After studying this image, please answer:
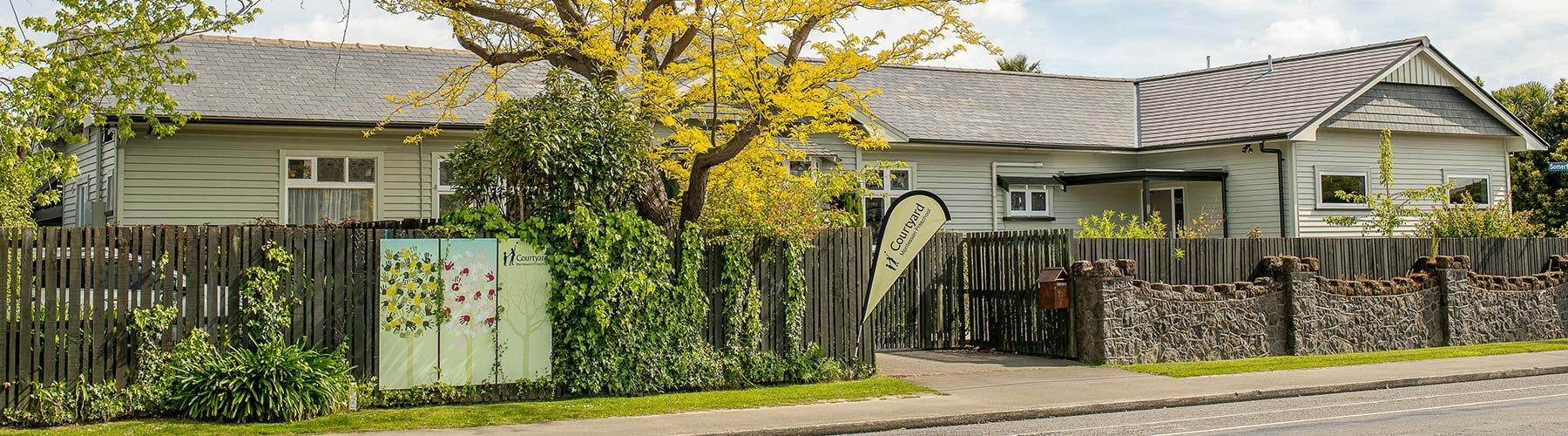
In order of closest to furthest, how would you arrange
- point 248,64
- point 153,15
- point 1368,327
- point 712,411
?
point 712,411, point 153,15, point 1368,327, point 248,64

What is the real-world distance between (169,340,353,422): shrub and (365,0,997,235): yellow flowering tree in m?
3.73

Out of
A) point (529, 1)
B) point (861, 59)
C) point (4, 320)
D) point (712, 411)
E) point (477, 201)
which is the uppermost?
point (529, 1)

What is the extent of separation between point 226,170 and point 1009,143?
573 inches

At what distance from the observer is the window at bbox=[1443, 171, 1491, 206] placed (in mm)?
29016

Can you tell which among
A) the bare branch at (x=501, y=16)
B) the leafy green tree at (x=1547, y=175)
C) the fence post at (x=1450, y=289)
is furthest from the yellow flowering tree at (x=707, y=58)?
the leafy green tree at (x=1547, y=175)

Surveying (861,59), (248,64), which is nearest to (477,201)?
(861,59)

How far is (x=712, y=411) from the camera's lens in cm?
1188

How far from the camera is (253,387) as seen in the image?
35.4 ft

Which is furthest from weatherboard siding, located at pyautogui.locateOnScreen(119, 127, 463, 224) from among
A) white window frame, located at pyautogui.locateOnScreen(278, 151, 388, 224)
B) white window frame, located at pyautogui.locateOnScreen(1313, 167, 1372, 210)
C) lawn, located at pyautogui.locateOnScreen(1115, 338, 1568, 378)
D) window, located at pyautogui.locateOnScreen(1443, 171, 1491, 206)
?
window, located at pyautogui.locateOnScreen(1443, 171, 1491, 206)

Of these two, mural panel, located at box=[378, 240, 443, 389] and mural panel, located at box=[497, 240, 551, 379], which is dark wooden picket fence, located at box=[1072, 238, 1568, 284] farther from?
mural panel, located at box=[378, 240, 443, 389]

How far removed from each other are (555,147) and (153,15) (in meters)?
6.43

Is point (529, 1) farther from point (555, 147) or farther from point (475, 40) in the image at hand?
point (555, 147)

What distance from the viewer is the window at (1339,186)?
26734mm

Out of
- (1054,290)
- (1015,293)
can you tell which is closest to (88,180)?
(1015,293)
